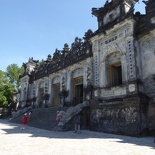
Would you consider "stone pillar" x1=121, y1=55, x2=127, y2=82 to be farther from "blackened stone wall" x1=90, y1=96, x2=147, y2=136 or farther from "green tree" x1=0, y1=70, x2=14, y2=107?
"green tree" x1=0, y1=70, x2=14, y2=107

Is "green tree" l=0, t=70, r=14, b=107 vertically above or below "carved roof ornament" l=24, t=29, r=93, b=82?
below

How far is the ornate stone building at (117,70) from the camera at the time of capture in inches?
454

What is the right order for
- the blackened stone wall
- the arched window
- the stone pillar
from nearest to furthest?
the blackened stone wall → the stone pillar → the arched window

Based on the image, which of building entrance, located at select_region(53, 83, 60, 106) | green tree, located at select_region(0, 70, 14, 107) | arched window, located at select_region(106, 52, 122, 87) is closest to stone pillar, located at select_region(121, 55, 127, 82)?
arched window, located at select_region(106, 52, 122, 87)

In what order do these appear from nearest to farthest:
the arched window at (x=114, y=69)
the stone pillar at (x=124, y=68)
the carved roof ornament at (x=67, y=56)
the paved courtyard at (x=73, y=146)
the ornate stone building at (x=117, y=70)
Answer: the paved courtyard at (x=73, y=146), the ornate stone building at (x=117, y=70), the stone pillar at (x=124, y=68), the arched window at (x=114, y=69), the carved roof ornament at (x=67, y=56)

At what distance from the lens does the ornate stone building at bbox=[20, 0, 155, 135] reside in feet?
37.8

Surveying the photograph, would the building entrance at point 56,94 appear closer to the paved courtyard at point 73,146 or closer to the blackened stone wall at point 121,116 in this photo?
the blackened stone wall at point 121,116

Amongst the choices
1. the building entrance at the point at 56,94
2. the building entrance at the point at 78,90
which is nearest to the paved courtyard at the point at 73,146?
the building entrance at the point at 78,90

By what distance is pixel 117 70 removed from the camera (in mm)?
14984

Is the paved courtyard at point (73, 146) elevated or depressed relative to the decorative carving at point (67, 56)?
depressed

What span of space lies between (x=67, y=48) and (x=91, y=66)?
578cm

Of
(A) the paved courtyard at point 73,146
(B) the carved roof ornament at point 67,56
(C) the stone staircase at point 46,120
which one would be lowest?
(A) the paved courtyard at point 73,146

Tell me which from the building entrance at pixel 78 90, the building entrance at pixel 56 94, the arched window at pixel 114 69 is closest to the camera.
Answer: the arched window at pixel 114 69

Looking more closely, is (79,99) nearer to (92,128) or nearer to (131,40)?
(92,128)
